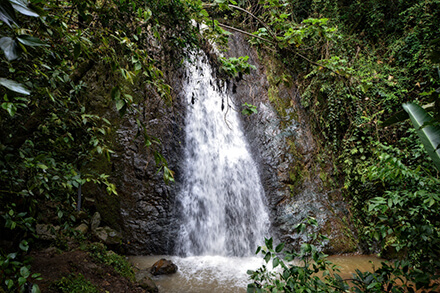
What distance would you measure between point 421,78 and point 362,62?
1.44m

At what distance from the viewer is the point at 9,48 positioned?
0.64m

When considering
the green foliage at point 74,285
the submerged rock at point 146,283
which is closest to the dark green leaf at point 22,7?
the green foliage at point 74,285

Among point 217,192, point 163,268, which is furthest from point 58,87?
point 217,192

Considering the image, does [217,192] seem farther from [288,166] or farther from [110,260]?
[110,260]

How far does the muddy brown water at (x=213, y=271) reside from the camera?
12.6 ft

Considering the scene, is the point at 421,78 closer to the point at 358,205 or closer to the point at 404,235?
the point at 358,205

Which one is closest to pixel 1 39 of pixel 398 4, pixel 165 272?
pixel 165 272

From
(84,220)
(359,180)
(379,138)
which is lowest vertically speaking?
(84,220)

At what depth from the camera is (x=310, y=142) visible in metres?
6.48

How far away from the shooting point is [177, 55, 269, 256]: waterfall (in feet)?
18.4

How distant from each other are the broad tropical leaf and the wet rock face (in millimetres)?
3050

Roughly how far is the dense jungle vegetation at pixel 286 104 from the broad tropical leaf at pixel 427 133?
0.4 inches

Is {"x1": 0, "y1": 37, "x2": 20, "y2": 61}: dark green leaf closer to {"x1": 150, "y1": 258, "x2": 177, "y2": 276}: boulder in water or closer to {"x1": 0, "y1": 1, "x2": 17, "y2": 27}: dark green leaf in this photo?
{"x1": 0, "y1": 1, "x2": 17, "y2": 27}: dark green leaf

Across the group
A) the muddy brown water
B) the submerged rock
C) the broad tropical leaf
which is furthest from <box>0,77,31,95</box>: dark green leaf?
the muddy brown water
